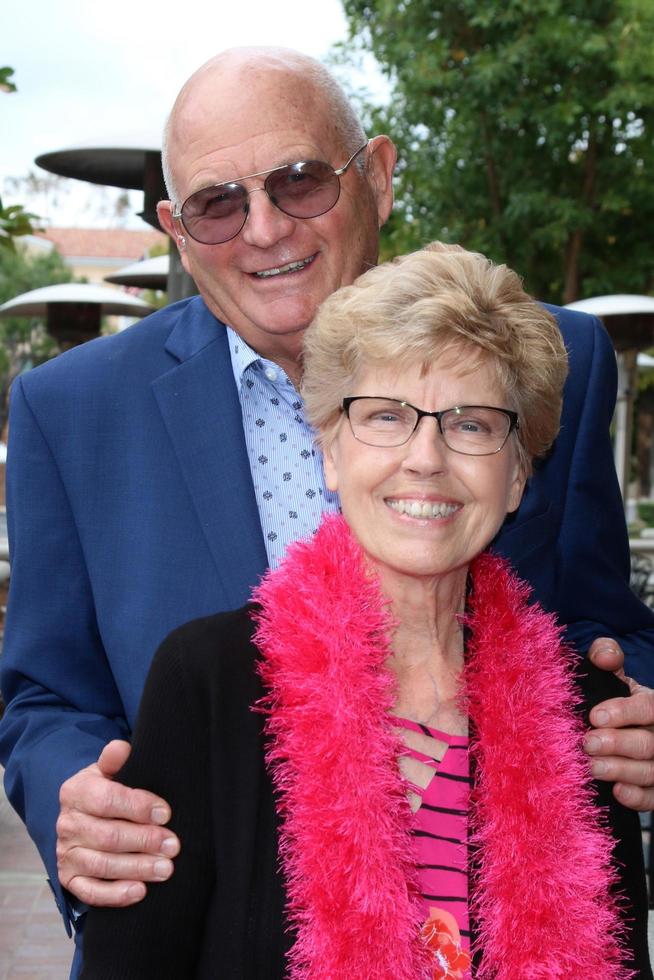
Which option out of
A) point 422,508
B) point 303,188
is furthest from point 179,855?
point 303,188

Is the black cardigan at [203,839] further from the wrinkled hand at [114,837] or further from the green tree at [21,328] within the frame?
the green tree at [21,328]

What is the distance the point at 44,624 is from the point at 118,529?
229 mm

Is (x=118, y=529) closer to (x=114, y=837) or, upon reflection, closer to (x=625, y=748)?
(x=114, y=837)

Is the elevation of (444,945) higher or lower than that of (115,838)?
lower

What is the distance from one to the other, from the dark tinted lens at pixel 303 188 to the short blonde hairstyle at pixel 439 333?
1.15ft

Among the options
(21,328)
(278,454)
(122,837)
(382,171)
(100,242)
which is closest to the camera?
(122,837)

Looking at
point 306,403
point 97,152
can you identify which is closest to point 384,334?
point 306,403

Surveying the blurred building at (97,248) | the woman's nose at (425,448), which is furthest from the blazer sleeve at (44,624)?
the blurred building at (97,248)

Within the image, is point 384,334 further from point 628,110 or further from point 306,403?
point 628,110

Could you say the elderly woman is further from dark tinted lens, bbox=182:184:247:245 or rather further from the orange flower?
dark tinted lens, bbox=182:184:247:245

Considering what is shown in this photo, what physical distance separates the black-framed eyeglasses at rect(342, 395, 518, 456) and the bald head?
69 cm

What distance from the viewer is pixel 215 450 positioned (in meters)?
2.30

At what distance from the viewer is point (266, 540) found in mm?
2328

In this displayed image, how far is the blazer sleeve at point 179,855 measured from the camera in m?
1.72
